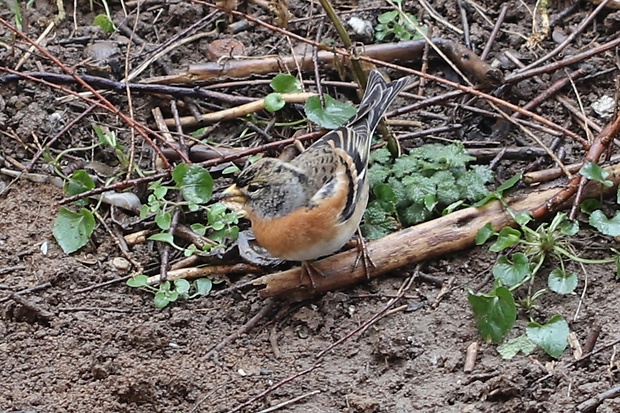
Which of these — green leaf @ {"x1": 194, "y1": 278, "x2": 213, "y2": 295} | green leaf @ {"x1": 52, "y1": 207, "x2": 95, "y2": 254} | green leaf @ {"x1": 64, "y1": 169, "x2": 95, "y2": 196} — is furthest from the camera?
green leaf @ {"x1": 64, "y1": 169, "x2": 95, "y2": 196}

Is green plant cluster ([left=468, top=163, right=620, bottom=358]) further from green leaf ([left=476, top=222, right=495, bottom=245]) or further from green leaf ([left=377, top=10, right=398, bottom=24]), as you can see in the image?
green leaf ([left=377, top=10, right=398, bottom=24])

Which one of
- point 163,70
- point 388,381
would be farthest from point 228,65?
point 388,381

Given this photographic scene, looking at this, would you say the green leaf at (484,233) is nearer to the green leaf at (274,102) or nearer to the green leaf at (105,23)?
the green leaf at (274,102)

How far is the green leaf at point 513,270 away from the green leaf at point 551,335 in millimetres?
307

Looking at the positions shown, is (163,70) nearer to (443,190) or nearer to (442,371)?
(443,190)

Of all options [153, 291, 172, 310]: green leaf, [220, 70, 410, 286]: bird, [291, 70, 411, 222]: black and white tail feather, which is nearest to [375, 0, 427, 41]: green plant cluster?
[291, 70, 411, 222]: black and white tail feather

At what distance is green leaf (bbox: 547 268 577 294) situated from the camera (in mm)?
3912

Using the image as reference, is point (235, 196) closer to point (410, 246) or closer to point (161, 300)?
point (161, 300)

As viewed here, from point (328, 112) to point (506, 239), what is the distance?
→ 3.96 feet

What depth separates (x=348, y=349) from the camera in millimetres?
3971

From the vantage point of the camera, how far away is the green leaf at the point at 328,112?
15.3 ft

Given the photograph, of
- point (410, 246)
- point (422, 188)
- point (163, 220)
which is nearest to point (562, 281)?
point (410, 246)

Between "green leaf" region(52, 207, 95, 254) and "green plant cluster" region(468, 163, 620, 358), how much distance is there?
6.15ft

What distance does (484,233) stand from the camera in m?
4.20
